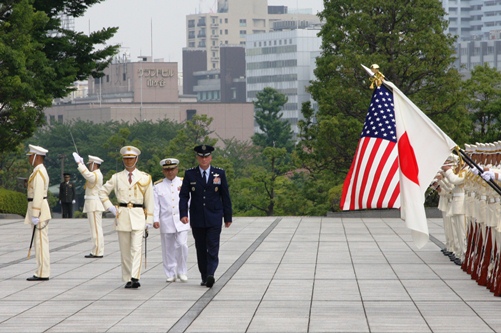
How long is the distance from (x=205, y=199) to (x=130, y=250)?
4.22 ft

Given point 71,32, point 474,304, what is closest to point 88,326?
point 474,304

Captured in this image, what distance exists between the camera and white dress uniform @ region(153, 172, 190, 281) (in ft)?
55.0

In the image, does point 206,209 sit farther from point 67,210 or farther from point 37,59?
point 67,210

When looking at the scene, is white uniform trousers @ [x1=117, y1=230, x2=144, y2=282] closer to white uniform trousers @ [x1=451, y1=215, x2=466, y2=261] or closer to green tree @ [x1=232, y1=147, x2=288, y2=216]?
white uniform trousers @ [x1=451, y1=215, x2=466, y2=261]

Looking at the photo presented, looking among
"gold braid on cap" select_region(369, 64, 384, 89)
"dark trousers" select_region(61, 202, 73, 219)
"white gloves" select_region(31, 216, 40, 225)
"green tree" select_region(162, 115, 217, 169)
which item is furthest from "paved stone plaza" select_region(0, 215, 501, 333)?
"green tree" select_region(162, 115, 217, 169)

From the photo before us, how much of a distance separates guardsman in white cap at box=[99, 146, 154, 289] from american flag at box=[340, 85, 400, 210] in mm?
3143

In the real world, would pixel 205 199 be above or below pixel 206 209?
above

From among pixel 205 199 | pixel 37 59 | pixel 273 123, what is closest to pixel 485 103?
pixel 37 59

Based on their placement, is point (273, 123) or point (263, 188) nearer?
point (263, 188)

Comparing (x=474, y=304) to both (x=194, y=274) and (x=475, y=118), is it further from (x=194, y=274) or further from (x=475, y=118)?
(x=475, y=118)

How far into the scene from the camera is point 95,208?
22062 millimetres

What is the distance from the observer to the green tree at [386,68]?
3991 cm

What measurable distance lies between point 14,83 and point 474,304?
2241 centimetres

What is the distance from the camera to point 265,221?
33719mm
